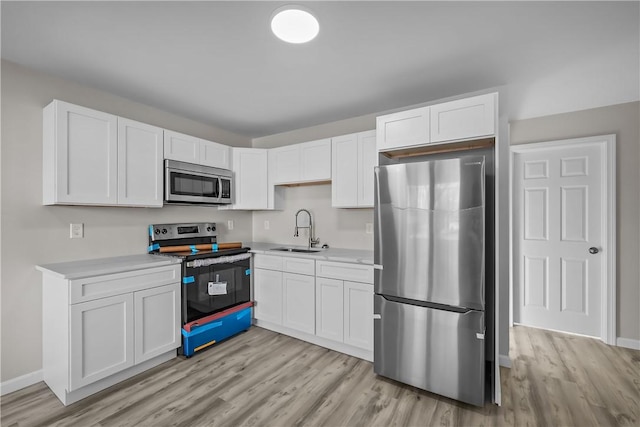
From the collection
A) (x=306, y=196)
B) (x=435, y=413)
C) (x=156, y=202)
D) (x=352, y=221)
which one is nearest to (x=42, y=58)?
(x=156, y=202)

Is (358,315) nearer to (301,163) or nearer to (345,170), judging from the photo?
(345,170)

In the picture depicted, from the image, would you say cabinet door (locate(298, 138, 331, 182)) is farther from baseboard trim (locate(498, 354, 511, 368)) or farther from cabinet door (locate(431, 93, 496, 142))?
baseboard trim (locate(498, 354, 511, 368))

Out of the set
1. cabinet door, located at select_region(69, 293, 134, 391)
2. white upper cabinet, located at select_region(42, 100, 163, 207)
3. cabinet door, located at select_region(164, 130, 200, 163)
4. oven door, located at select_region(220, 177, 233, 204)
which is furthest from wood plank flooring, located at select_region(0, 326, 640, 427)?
cabinet door, located at select_region(164, 130, 200, 163)

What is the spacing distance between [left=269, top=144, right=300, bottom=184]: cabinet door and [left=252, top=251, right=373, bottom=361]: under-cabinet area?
0.96 meters

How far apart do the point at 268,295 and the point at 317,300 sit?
2.25 feet

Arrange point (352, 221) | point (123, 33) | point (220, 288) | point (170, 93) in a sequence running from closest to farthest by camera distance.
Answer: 1. point (123, 33)
2. point (170, 93)
3. point (220, 288)
4. point (352, 221)

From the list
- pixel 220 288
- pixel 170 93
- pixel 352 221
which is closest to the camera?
pixel 170 93

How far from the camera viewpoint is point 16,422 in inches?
73.6

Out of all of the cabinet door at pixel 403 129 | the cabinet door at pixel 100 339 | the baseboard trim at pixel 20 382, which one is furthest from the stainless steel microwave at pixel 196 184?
the cabinet door at pixel 403 129

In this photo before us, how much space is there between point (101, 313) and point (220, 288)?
1.02m

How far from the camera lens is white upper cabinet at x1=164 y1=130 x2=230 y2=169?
293 cm

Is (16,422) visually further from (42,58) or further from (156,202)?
(42,58)

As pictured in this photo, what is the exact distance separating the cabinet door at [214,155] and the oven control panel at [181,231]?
2.43 ft

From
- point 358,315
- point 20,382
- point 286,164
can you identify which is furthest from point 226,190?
point 20,382
